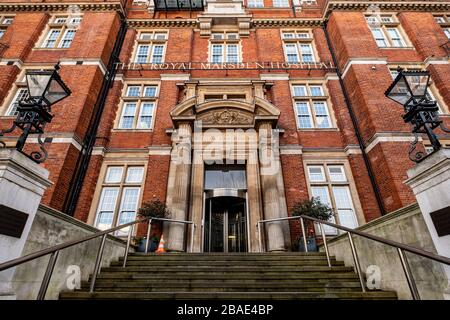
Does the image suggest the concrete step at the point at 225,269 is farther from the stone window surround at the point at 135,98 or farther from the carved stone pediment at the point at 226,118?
the stone window surround at the point at 135,98

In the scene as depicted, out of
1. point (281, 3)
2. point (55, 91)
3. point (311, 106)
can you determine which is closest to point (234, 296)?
point (55, 91)

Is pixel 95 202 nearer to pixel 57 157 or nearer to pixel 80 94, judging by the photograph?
pixel 57 157

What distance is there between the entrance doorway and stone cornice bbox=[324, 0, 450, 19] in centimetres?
1313

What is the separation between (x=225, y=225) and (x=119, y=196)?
4534mm

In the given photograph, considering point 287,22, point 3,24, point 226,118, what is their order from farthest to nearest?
point 287,22
point 3,24
point 226,118

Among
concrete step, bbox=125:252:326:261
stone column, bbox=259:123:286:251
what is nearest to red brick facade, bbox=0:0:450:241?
stone column, bbox=259:123:286:251

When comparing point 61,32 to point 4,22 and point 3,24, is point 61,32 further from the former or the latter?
point 4,22

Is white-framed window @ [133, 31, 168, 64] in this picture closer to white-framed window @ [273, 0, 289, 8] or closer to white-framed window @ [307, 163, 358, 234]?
white-framed window @ [273, 0, 289, 8]

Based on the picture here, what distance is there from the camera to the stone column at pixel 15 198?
290 centimetres

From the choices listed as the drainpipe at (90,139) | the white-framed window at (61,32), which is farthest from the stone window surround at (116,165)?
the white-framed window at (61,32)

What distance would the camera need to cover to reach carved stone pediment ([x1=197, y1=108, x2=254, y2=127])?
34.8ft

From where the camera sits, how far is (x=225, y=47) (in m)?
14.4
